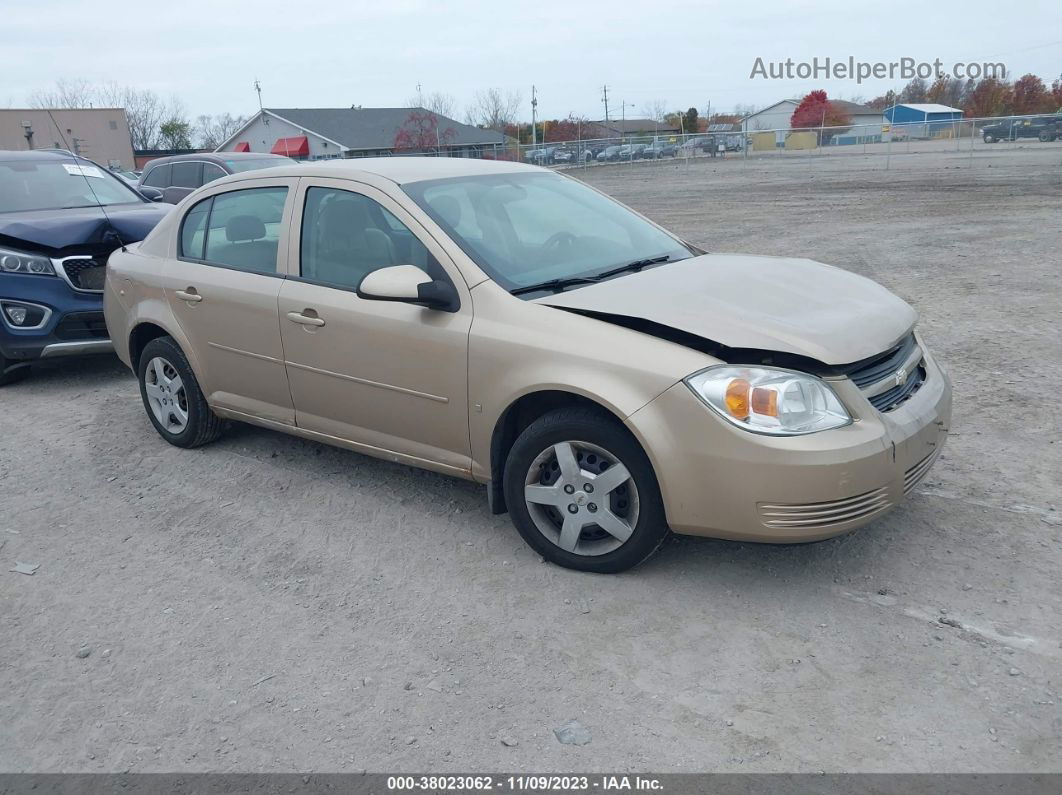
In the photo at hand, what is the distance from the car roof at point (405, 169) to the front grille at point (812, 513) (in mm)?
2342

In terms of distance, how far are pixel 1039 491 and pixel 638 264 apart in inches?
86.5

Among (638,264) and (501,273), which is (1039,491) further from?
(501,273)

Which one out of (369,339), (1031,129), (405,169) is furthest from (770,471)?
(1031,129)

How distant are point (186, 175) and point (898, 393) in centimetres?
1303

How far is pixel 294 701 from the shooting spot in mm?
3143

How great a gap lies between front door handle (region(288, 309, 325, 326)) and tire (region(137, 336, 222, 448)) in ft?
3.65

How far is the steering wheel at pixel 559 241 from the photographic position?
446 cm

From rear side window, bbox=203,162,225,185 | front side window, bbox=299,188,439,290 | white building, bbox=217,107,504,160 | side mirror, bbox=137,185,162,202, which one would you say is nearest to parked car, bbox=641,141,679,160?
white building, bbox=217,107,504,160

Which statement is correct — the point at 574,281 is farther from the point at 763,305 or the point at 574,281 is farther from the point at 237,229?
the point at 237,229

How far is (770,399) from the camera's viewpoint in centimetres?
339

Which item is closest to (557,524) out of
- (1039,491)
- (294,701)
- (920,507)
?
(294,701)

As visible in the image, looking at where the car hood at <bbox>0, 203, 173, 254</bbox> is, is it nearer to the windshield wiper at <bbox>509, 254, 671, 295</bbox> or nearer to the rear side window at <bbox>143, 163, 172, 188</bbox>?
the windshield wiper at <bbox>509, 254, 671, 295</bbox>

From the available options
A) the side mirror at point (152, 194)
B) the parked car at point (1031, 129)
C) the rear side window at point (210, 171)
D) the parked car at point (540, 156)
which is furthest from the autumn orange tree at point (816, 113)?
the side mirror at point (152, 194)

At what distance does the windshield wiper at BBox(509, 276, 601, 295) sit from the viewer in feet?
13.2
